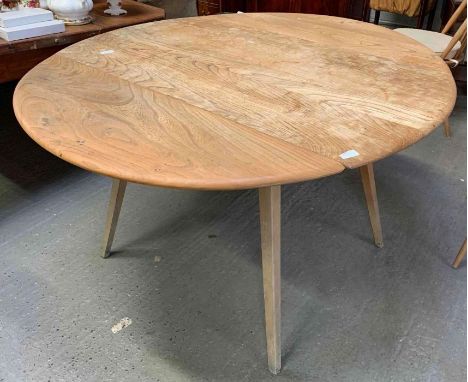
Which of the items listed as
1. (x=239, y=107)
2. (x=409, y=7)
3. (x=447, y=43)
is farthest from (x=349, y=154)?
(x=409, y=7)

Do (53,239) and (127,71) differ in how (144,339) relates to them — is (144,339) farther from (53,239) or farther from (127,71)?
(127,71)

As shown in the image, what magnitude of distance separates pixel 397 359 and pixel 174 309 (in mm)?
561

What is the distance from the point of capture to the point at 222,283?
1.30 metres

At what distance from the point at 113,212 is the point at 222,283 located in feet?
1.21

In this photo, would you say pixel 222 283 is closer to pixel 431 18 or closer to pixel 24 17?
pixel 24 17

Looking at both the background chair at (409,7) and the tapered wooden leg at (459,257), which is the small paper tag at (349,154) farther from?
the background chair at (409,7)

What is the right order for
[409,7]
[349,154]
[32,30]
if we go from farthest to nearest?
1. [409,7]
2. [32,30]
3. [349,154]

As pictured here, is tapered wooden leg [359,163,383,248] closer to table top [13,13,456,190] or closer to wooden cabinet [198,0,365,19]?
table top [13,13,456,190]

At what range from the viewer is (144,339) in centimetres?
113

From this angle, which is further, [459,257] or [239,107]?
[459,257]

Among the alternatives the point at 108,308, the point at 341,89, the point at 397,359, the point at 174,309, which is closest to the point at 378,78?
the point at 341,89

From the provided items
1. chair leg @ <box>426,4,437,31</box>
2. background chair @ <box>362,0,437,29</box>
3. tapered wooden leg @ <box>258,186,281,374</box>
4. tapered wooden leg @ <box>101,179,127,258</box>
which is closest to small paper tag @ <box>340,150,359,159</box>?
tapered wooden leg @ <box>258,186,281,374</box>

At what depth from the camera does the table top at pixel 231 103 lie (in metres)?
0.72

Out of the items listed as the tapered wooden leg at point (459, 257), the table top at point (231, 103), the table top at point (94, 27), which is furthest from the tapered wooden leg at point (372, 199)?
the table top at point (94, 27)
